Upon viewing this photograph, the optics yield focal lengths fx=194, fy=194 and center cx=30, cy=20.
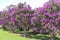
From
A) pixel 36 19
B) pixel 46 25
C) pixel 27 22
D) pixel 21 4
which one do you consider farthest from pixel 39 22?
pixel 21 4

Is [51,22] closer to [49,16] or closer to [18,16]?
[49,16]

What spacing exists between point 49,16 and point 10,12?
10370 millimetres

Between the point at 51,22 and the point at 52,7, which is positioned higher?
the point at 52,7

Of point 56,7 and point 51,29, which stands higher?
point 56,7

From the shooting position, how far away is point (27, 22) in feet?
81.1

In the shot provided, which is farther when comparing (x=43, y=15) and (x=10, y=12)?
(x=10, y=12)

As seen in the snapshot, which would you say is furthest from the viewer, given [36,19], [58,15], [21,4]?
[21,4]

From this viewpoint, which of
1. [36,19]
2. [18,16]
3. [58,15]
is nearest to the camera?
[58,15]

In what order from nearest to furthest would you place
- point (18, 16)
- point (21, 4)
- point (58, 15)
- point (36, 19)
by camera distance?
point (58, 15)
point (36, 19)
point (18, 16)
point (21, 4)

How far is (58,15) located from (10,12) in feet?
35.7

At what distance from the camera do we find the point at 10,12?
1100 inches

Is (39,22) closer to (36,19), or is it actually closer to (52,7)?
(36,19)

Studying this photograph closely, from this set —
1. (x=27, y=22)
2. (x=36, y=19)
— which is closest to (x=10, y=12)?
(x=27, y=22)

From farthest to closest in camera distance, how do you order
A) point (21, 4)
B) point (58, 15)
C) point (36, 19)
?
1. point (21, 4)
2. point (36, 19)
3. point (58, 15)
